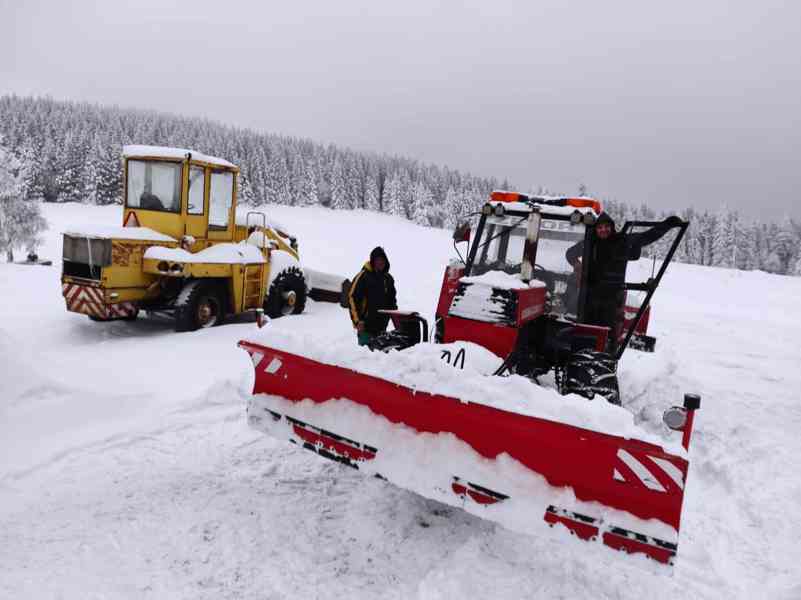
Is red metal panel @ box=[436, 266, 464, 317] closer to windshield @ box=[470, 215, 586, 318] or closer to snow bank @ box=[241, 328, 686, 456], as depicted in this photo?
windshield @ box=[470, 215, 586, 318]

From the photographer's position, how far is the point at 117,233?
8.10m

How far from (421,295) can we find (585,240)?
1080cm

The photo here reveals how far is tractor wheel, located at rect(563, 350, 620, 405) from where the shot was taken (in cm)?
431

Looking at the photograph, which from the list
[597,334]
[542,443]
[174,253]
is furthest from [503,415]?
[174,253]

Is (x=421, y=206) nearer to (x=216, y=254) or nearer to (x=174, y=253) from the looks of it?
(x=216, y=254)

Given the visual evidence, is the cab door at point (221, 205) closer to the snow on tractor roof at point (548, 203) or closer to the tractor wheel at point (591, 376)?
the snow on tractor roof at point (548, 203)

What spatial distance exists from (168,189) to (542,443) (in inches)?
312

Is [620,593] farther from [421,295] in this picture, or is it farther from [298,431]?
[421,295]

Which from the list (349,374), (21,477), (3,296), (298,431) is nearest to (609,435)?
(349,374)

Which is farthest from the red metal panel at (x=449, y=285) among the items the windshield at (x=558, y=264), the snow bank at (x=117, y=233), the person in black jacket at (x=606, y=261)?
the snow bank at (x=117, y=233)

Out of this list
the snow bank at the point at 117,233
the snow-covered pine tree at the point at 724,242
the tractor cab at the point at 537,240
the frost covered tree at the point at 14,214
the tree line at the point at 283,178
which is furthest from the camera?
the snow-covered pine tree at the point at 724,242

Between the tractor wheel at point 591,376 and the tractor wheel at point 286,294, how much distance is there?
6.94m

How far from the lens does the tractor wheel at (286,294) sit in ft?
34.1

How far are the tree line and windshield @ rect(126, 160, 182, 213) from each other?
150 ft
